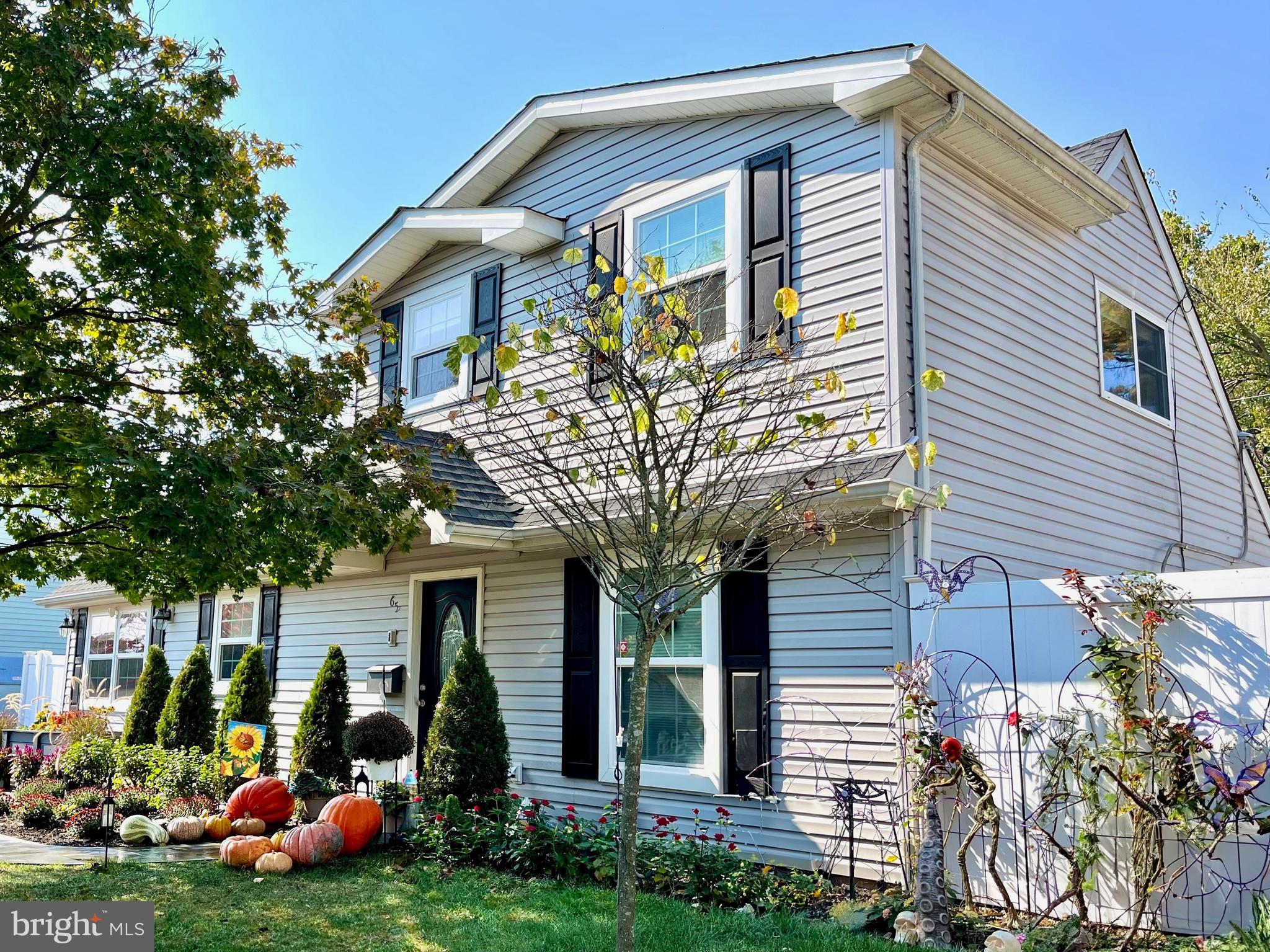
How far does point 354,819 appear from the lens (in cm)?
837

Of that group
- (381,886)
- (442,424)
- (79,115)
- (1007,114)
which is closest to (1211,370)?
(1007,114)

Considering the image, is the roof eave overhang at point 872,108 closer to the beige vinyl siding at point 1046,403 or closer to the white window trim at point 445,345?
the beige vinyl siding at point 1046,403

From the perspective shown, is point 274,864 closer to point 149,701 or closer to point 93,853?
point 93,853

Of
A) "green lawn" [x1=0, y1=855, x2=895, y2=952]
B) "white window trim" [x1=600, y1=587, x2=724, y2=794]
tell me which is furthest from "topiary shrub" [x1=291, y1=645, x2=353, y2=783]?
"white window trim" [x1=600, y1=587, x2=724, y2=794]

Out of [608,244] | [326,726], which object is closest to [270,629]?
[326,726]

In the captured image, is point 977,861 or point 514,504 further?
point 514,504

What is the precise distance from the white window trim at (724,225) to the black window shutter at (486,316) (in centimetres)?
186

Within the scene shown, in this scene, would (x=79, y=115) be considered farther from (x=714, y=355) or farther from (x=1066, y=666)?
(x=1066, y=666)

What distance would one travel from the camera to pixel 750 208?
825cm

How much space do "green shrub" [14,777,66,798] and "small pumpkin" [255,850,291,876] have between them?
15.5 ft

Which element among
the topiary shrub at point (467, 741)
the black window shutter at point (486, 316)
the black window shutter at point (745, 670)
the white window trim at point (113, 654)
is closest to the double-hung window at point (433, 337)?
the black window shutter at point (486, 316)

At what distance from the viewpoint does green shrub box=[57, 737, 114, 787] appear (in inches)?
462

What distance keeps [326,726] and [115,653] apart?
941 centimetres

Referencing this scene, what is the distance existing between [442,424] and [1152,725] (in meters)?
7.78
